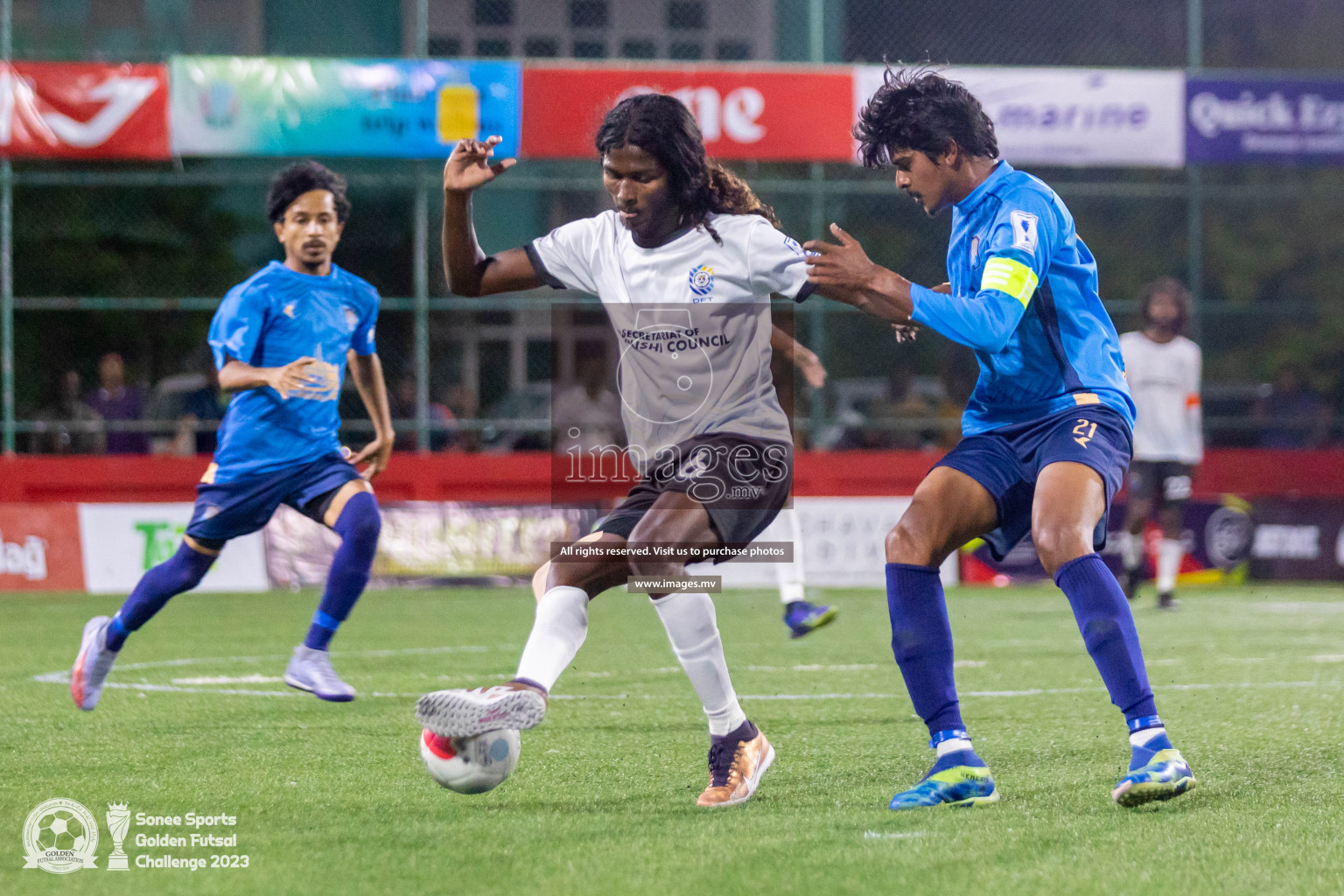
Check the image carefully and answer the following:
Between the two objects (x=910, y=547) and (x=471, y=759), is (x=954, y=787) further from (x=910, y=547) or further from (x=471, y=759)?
(x=471, y=759)

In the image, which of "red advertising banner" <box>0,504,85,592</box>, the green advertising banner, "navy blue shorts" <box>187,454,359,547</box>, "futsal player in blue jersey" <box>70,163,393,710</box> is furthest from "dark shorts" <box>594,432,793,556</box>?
the green advertising banner

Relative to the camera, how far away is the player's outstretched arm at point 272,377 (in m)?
6.46

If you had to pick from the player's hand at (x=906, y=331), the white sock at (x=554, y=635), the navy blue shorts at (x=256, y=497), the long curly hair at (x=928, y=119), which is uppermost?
the long curly hair at (x=928, y=119)

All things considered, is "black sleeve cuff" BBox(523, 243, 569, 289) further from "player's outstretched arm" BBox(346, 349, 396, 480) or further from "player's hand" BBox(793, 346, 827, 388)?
"player's outstretched arm" BBox(346, 349, 396, 480)

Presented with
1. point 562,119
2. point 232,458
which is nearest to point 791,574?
point 232,458

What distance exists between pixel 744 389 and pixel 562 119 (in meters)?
11.3

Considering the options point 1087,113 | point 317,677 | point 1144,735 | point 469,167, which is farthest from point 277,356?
point 1087,113

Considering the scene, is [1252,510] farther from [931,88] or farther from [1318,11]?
[1318,11]

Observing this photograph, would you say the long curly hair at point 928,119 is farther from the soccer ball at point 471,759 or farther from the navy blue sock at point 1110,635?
the soccer ball at point 471,759

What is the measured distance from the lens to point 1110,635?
429 cm

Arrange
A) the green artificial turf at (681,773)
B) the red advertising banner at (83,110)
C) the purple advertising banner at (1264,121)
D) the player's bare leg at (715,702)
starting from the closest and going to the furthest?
the green artificial turf at (681,773) → the player's bare leg at (715,702) → the red advertising banner at (83,110) → the purple advertising banner at (1264,121)

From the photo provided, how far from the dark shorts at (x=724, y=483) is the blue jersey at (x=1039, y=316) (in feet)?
2.19

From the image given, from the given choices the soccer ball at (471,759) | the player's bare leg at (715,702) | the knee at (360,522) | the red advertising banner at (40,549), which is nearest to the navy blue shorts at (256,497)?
the knee at (360,522)

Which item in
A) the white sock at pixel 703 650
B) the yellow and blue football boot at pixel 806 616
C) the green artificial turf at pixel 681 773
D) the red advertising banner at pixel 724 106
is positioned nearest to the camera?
the green artificial turf at pixel 681 773
